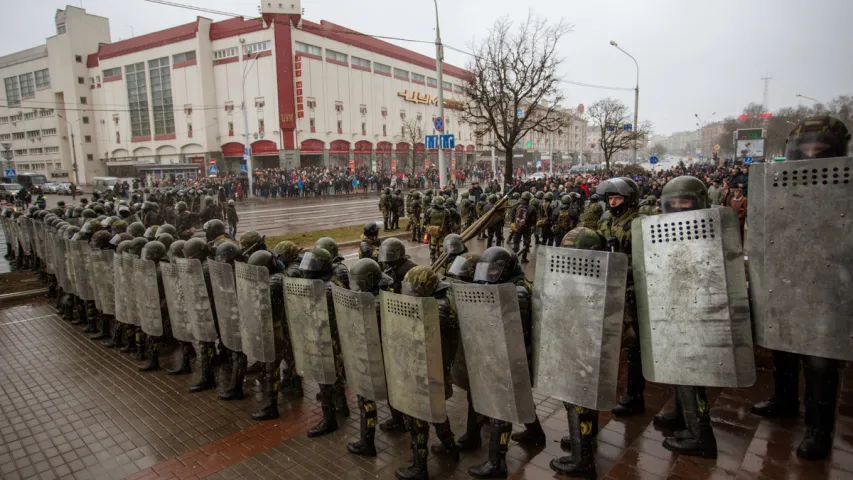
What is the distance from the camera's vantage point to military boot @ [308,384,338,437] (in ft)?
15.1

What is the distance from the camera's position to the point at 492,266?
12.1 feet

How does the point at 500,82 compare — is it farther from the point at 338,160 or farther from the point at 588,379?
the point at 338,160

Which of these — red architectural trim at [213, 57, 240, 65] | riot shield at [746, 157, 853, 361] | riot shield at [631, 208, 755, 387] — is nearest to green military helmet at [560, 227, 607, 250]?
riot shield at [631, 208, 755, 387]

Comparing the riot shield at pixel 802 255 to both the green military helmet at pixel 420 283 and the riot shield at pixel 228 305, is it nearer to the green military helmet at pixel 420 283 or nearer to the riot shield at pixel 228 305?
the green military helmet at pixel 420 283

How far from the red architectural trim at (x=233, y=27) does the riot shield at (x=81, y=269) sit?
43009 millimetres

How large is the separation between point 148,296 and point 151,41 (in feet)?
184

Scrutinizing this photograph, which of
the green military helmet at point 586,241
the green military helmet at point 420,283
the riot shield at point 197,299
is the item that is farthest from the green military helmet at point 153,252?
the green military helmet at point 586,241

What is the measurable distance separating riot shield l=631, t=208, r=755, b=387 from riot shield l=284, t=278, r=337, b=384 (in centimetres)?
256

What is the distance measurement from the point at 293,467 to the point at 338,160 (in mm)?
49306

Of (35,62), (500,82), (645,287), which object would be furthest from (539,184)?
(35,62)

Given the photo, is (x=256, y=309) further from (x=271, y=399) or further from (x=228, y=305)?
(x=271, y=399)

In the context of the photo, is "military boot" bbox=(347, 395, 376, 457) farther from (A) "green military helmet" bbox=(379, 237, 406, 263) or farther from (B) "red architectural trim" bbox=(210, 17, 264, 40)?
(B) "red architectural trim" bbox=(210, 17, 264, 40)

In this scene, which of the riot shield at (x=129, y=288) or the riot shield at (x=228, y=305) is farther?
the riot shield at (x=129, y=288)

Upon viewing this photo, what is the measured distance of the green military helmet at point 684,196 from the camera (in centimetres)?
353
